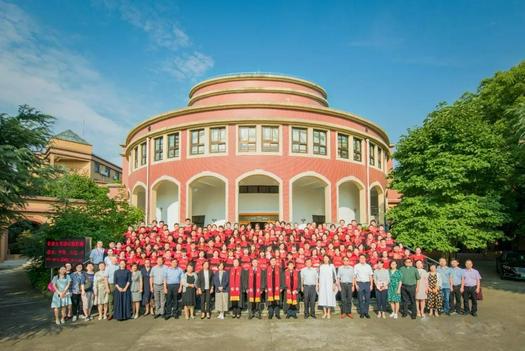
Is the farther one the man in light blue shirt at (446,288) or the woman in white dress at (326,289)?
the man in light blue shirt at (446,288)

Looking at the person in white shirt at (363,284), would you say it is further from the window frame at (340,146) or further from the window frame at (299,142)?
the window frame at (340,146)

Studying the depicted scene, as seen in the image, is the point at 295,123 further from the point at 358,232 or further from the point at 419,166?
the point at 358,232

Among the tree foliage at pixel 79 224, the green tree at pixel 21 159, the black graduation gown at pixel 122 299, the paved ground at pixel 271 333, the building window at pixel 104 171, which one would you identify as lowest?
the paved ground at pixel 271 333

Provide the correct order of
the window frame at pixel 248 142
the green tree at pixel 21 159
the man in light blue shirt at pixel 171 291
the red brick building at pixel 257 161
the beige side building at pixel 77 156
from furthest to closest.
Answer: the beige side building at pixel 77 156, the window frame at pixel 248 142, the red brick building at pixel 257 161, the man in light blue shirt at pixel 171 291, the green tree at pixel 21 159

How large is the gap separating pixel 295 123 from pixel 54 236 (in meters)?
14.8

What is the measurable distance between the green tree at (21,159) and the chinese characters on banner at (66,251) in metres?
1.99

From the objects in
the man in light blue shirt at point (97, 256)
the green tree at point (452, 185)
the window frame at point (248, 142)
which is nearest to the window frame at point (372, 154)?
the window frame at point (248, 142)

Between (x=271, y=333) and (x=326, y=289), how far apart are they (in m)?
2.39

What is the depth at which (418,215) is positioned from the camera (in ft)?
61.4

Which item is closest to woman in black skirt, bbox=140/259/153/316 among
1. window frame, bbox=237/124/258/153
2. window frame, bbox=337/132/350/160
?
window frame, bbox=237/124/258/153

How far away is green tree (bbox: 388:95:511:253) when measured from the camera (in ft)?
57.4

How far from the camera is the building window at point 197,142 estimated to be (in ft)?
84.7

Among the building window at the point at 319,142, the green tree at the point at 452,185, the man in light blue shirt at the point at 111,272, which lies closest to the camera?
the man in light blue shirt at the point at 111,272

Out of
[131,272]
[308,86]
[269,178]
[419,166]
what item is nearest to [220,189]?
[269,178]
